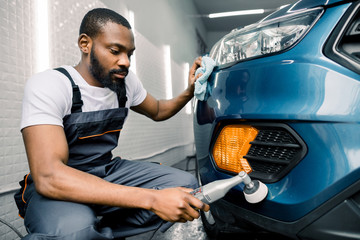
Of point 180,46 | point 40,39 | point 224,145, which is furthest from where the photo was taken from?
point 180,46

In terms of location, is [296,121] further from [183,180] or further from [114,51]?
[114,51]

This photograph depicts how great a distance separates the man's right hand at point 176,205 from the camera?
29.1 inches

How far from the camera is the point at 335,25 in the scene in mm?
693

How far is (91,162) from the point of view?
1.06m

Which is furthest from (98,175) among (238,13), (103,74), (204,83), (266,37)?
(238,13)

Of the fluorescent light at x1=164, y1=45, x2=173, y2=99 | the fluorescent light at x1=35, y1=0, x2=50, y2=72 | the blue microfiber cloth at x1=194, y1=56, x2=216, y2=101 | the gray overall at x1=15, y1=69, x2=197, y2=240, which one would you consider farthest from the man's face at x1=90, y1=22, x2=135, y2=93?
the fluorescent light at x1=164, y1=45, x2=173, y2=99

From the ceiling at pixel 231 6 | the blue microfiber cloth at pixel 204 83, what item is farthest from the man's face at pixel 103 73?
the ceiling at pixel 231 6

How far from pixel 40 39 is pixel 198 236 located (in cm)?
145

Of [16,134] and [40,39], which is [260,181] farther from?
[40,39]

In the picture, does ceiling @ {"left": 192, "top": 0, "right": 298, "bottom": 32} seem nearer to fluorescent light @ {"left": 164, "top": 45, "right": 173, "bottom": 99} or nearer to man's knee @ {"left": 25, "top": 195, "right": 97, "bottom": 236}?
fluorescent light @ {"left": 164, "top": 45, "right": 173, "bottom": 99}

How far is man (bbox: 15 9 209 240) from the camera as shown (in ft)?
2.57

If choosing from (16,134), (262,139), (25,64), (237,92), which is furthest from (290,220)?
(25,64)

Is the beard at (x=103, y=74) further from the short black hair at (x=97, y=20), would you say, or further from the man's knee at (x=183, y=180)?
the man's knee at (x=183, y=180)

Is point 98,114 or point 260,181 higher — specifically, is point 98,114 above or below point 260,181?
above
